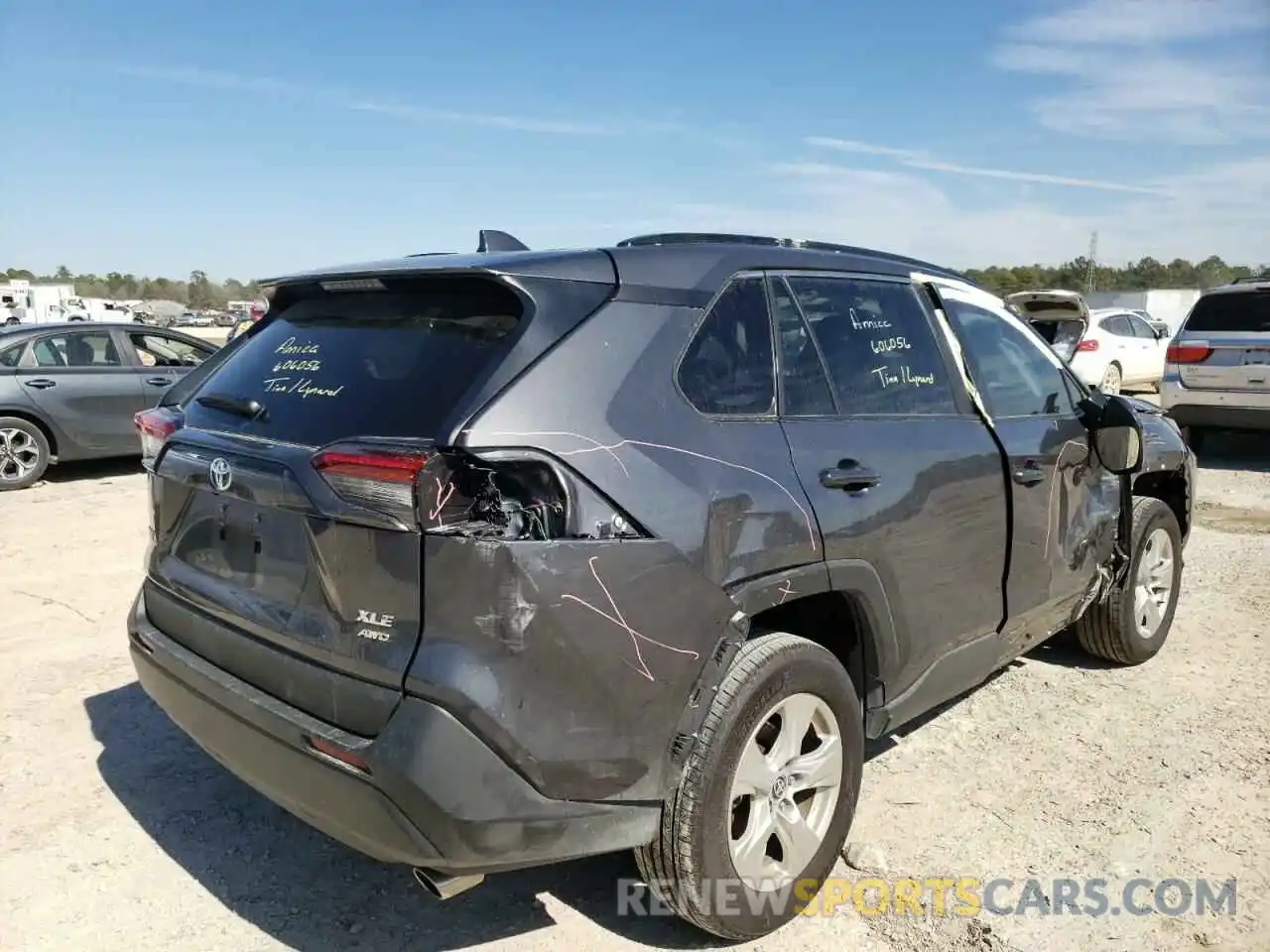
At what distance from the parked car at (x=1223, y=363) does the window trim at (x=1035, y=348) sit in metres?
6.92

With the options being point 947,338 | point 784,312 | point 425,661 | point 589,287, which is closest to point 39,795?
point 425,661

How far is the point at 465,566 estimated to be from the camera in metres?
2.04

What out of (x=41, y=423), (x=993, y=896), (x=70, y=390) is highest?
(x=70, y=390)

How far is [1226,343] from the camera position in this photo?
32.4 feet

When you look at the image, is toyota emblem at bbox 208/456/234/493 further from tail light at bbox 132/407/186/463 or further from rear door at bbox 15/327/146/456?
rear door at bbox 15/327/146/456

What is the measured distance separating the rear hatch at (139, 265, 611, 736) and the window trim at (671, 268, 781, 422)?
0.92 feet

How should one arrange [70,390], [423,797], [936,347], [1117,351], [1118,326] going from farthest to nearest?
[1118,326], [1117,351], [70,390], [936,347], [423,797]

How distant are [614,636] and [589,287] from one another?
34.3 inches

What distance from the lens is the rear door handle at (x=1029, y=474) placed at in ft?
11.7

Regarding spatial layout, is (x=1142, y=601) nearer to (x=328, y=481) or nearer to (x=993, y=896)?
(x=993, y=896)

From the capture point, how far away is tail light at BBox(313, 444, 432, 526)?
81.2 inches

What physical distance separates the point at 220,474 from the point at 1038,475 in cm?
292

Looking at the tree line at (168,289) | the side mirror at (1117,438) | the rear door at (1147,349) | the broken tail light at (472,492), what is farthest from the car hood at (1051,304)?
the tree line at (168,289)

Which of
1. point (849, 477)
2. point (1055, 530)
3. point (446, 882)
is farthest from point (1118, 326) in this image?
point (446, 882)
